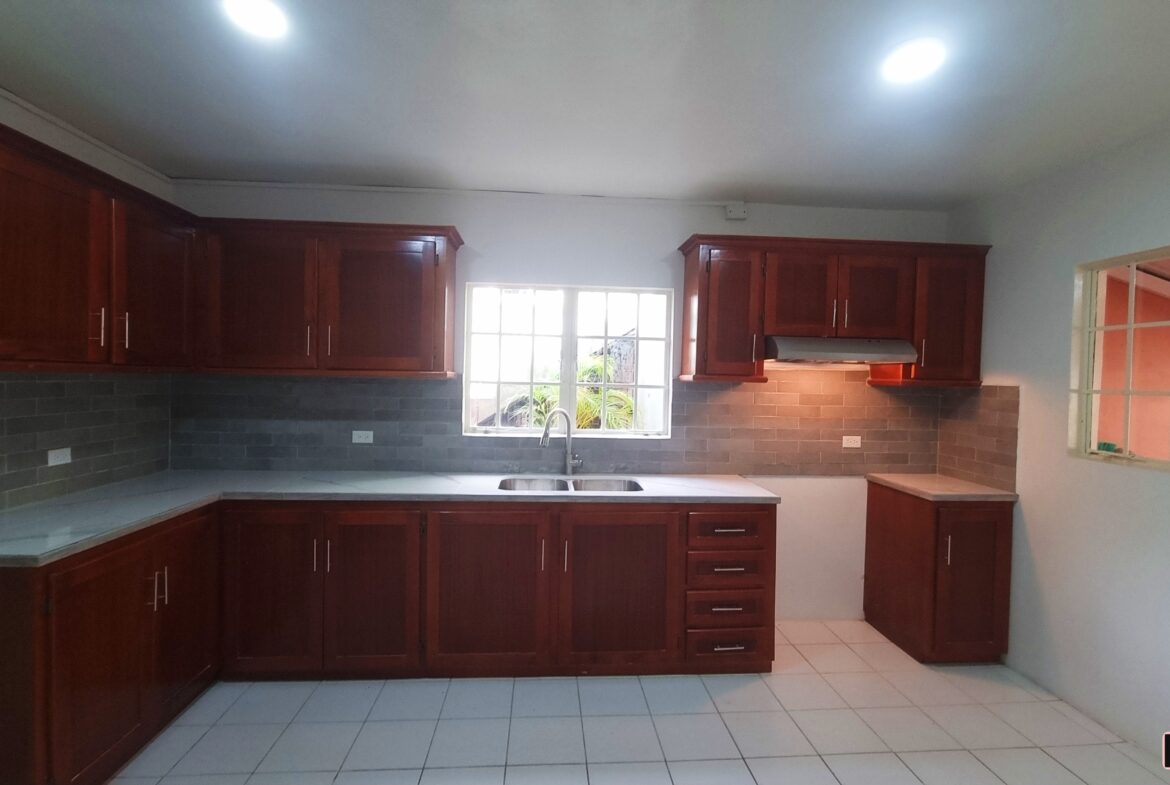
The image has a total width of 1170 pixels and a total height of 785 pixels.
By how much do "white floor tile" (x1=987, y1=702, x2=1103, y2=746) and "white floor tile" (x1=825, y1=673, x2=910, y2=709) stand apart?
409 millimetres

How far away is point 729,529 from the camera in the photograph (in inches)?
106

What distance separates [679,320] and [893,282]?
119 cm

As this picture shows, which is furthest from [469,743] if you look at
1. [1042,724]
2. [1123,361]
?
[1123,361]

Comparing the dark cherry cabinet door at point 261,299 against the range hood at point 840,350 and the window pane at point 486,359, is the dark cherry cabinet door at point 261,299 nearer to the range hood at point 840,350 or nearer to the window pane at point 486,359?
the window pane at point 486,359

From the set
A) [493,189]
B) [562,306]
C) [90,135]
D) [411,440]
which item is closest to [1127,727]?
[562,306]

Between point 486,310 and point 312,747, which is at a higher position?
point 486,310

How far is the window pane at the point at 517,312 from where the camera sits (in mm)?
3295

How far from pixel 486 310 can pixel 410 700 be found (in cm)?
210

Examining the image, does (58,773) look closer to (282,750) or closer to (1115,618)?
(282,750)

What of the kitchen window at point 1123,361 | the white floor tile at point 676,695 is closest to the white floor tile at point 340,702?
the white floor tile at point 676,695

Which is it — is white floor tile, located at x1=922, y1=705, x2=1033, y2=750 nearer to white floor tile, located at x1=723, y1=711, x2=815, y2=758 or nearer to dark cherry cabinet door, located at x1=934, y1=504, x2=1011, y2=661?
dark cherry cabinet door, located at x1=934, y1=504, x2=1011, y2=661

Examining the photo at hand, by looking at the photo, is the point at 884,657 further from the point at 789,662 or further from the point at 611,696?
the point at 611,696

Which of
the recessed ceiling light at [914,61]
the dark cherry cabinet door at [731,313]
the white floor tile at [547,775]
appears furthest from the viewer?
the dark cherry cabinet door at [731,313]

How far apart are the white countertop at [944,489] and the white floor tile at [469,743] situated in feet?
7.80
